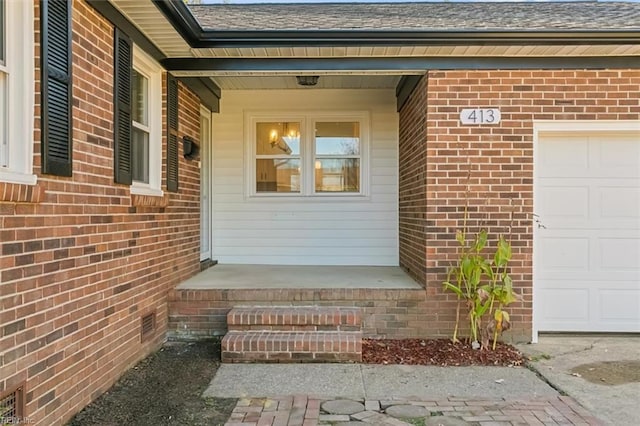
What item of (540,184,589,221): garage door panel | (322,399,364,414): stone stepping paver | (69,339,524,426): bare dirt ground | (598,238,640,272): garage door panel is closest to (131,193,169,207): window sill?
(69,339,524,426): bare dirt ground

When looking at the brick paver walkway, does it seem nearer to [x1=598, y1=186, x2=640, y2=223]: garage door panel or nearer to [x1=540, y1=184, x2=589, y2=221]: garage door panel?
[x1=540, y1=184, x2=589, y2=221]: garage door panel

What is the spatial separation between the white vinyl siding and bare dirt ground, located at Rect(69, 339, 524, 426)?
2.30 meters

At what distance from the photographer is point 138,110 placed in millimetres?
4379

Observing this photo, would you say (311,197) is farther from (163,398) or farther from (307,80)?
(163,398)

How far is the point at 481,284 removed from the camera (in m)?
4.63

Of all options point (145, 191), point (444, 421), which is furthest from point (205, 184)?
point (444, 421)

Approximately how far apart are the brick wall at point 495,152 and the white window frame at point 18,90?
3.51 meters

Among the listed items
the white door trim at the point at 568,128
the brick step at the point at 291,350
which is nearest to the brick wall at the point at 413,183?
the white door trim at the point at 568,128

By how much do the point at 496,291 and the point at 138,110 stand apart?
12.6 feet

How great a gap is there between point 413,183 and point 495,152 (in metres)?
1.10

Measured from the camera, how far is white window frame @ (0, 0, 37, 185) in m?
2.55

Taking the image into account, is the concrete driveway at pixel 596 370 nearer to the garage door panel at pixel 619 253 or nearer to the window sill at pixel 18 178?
the garage door panel at pixel 619 253

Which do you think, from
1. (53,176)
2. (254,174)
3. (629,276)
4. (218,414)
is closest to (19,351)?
(53,176)

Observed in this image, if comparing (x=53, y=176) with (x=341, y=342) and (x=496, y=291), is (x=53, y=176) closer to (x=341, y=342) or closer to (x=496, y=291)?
(x=341, y=342)
